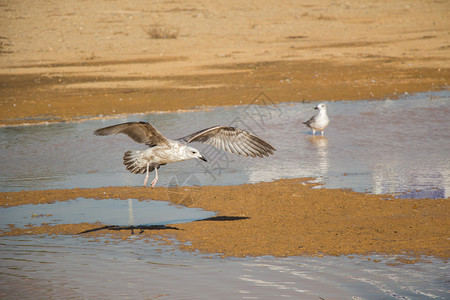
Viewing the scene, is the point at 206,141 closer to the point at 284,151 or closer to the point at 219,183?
the point at 219,183

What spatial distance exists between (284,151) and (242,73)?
10103 mm

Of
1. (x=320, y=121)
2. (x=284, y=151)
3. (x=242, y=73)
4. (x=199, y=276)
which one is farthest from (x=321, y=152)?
(x=242, y=73)

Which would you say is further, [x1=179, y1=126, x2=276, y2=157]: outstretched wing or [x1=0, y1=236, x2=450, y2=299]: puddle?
[x1=179, y1=126, x2=276, y2=157]: outstretched wing

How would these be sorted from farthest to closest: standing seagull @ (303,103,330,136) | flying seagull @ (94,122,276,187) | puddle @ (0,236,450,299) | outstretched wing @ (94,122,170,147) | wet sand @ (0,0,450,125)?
1. wet sand @ (0,0,450,125)
2. standing seagull @ (303,103,330,136)
3. flying seagull @ (94,122,276,187)
4. outstretched wing @ (94,122,170,147)
5. puddle @ (0,236,450,299)

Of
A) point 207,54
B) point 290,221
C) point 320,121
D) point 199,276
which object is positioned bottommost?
point 199,276

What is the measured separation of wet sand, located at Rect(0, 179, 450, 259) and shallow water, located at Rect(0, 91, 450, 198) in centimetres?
57

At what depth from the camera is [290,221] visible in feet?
27.0

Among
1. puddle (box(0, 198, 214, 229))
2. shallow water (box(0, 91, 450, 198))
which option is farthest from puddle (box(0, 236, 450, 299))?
shallow water (box(0, 91, 450, 198))

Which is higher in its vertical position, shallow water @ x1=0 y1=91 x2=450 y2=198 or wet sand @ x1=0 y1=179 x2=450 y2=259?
shallow water @ x1=0 y1=91 x2=450 y2=198

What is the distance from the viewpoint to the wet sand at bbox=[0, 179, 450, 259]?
23.8ft

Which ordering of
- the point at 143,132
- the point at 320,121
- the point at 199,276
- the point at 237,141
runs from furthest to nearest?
the point at 320,121 < the point at 237,141 < the point at 143,132 < the point at 199,276

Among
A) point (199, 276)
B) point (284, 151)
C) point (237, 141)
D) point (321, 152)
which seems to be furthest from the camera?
point (284, 151)

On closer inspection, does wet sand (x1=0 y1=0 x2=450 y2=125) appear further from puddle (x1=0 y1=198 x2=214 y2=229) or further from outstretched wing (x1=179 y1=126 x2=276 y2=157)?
outstretched wing (x1=179 y1=126 x2=276 y2=157)

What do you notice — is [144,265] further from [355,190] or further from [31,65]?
[31,65]
